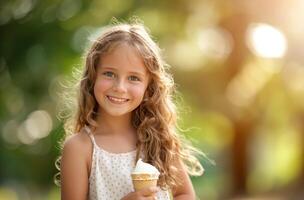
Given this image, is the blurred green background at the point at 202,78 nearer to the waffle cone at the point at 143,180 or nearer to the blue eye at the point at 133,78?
the blue eye at the point at 133,78

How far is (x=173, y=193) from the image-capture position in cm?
365

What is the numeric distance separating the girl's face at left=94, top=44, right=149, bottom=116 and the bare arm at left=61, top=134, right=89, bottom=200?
223 millimetres

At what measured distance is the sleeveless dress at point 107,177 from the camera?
3381 mm

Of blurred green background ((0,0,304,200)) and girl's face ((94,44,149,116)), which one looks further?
blurred green background ((0,0,304,200))

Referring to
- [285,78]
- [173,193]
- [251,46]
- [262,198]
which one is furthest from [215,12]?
[173,193]

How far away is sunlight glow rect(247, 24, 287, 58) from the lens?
1791 cm

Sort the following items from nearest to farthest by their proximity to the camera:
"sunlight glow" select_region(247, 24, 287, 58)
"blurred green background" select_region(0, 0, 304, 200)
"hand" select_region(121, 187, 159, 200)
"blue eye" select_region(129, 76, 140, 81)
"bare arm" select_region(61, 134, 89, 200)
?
"hand" select_region(121, 187, 159, 200), "bare arm" select_region(61, 134, 89, 200), "blue eye" select_region(129, 76, 140, 81), "blurred green background" select_region(0, 0, 304, 200), "sunlight glow" select_region(247, 24, 287, 58)

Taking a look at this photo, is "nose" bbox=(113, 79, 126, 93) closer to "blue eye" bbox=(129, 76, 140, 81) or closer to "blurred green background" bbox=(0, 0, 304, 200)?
"blue eye" bbox=(129, 76, 140, 81)

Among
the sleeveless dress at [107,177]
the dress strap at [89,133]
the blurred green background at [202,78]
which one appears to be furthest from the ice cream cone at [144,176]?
the blurred green background at [202,78]

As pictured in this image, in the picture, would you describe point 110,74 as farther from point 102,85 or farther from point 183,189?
point 183,189

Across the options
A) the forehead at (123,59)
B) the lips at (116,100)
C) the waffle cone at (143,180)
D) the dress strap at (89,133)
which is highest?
the forehead at (123,59)

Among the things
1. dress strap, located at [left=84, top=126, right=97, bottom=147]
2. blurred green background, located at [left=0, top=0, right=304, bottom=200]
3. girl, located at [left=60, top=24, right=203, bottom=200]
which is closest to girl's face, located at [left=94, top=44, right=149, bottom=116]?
girl, located at [left=60, top=24, right=203, bottom=200]

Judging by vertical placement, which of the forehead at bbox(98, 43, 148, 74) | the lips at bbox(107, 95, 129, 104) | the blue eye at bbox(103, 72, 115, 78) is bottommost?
the lips at bbox(107, 95, 129, 104)

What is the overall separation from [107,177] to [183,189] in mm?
440
